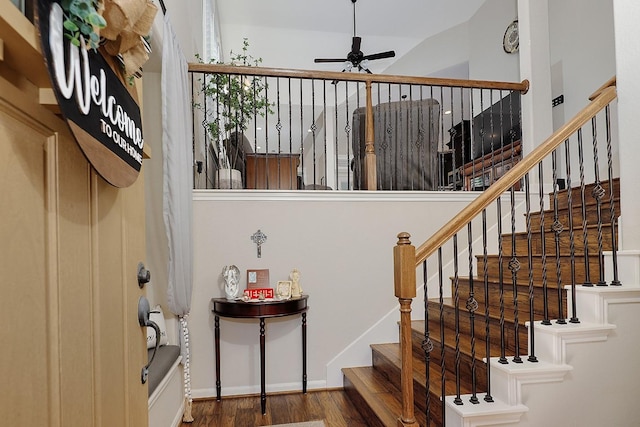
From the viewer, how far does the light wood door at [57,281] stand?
0.60 metres

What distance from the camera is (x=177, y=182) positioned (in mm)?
2488

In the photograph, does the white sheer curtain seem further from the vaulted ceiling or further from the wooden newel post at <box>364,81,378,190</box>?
the vaulted ceiling

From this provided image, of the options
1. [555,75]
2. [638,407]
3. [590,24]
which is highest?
[590,24]

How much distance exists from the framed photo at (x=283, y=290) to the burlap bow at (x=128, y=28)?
224 centimetres

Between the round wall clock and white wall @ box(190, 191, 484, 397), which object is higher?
the round wall clock

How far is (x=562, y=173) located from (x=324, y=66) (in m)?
5.02

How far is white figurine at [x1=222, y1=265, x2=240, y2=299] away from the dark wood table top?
82 millimetres

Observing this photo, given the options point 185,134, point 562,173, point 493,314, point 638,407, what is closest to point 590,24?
point 562,173

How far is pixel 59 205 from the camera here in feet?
2.39

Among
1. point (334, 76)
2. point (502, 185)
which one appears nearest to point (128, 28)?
point (502, 185)

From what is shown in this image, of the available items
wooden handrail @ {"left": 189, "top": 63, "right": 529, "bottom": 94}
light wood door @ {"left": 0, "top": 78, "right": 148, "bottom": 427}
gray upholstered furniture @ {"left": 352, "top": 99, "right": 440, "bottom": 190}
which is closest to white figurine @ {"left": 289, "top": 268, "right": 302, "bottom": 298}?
gray upholstered furniture @ {"left": 352, "top": 99, "right": 440, "bottom": 190}

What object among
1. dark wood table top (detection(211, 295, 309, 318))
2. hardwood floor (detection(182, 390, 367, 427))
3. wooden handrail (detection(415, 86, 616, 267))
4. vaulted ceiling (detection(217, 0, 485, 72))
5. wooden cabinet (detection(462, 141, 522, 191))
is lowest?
hardwood floor (detection(182, 390, 367, 427))

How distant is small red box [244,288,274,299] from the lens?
2.89 metres

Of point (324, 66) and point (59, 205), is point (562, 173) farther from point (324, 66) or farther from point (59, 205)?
point (324, 66)
